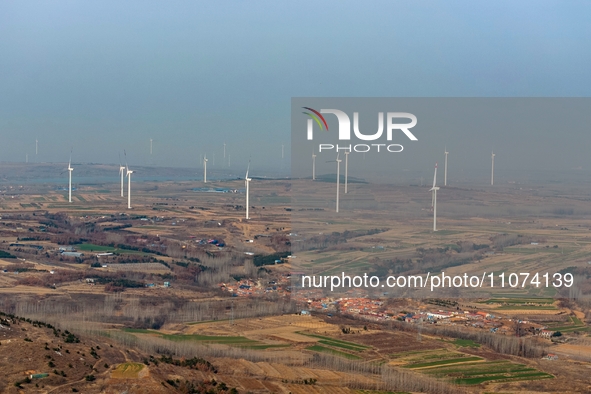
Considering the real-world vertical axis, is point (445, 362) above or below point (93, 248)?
below

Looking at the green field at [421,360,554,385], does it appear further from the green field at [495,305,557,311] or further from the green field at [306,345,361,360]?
the green field at [495,305,557,311]

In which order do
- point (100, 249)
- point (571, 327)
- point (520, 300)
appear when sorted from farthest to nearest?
point (100, 249), point (520, 300), point (571, 327)

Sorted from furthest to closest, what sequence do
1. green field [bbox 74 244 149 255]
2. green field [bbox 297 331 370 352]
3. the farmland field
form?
green field [bbox 74 244 149 255], green field [bbox 297 331 370 352], the farmland field

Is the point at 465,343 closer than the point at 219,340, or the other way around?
the point at 465,343

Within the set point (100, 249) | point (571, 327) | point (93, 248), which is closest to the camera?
point (571, 327)

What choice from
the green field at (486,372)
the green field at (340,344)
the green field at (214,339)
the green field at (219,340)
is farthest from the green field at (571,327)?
the green field at (214,339)

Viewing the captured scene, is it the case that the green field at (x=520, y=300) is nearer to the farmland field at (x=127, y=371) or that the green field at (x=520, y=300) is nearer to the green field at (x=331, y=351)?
the green field at (x=331, y=351)

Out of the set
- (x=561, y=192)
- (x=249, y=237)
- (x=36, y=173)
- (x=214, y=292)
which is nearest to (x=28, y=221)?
(x=249, y=237)

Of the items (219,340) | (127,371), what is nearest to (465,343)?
(219,340)

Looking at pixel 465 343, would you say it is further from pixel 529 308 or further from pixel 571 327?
pixel 571 327

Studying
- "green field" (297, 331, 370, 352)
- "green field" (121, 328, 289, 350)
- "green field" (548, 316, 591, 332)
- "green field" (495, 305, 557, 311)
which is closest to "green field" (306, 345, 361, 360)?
"green field" (297, 331, 370, 352)

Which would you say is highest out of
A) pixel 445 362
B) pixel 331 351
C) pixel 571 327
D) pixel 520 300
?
pixel 520 300
